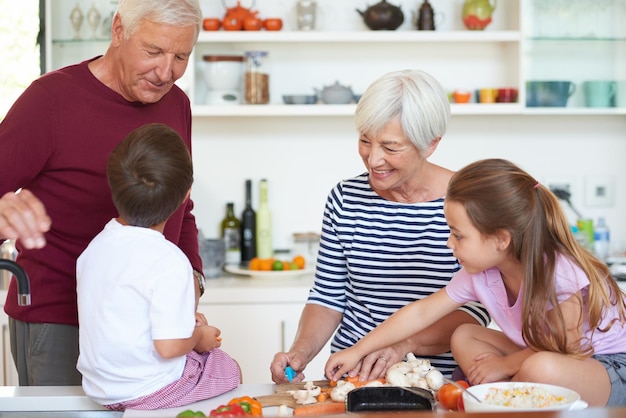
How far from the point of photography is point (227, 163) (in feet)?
12.8

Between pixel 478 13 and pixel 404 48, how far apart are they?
352mm

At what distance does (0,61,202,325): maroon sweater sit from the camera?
1.87m

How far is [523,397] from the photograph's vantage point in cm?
148

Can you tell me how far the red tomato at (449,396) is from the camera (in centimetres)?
159

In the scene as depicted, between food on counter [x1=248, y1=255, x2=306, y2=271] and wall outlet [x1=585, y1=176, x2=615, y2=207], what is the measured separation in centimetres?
134

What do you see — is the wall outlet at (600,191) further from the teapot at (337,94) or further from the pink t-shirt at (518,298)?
the pink t-shirt at (518,298)

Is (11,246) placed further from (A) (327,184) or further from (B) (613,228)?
(B) (613,228)

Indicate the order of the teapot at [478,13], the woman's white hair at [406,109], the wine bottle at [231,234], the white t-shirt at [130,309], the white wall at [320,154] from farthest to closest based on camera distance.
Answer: the white wall at [320,154]
the wine bottle at [231,234]
the teapot at [478,13]
the woman's white hair at [406,109]
the white t-shirt at [130,309]

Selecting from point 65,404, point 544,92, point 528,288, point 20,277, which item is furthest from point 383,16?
point 20,277

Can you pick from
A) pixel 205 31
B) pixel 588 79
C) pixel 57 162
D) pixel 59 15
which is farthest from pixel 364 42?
pixel 57 162

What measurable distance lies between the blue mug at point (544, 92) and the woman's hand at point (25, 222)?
2.62 meters

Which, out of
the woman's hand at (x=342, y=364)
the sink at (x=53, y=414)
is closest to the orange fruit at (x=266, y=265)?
the woman's hand at (x=342, y=364)

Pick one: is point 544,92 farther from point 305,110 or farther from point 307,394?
point 307,394

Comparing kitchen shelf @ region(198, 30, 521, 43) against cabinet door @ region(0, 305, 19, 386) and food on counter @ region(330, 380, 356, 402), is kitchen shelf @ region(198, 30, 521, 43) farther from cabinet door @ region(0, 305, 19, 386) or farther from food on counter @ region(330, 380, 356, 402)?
food on counter @ region(330, 380, 356, 402)
